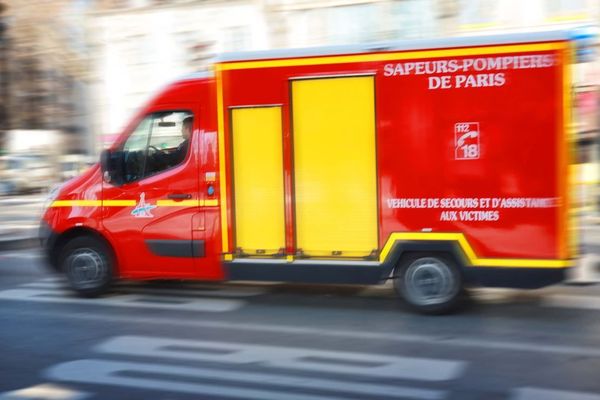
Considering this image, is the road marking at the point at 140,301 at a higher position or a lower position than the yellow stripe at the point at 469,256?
lower

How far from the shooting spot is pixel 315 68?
688 centimetres

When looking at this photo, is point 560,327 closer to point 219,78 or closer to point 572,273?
point 572,273

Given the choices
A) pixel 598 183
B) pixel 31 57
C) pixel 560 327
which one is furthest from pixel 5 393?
pixel 31 57

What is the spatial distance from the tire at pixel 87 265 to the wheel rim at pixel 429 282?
131 inches

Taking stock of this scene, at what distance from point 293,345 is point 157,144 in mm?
2865

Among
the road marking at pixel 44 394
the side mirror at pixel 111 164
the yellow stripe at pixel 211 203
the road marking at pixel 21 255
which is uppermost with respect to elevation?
the side mirror at pixel 111 164

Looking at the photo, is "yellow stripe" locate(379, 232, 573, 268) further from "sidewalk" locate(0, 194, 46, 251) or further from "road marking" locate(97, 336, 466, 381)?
"sidewalk" locate(0, 194, 46, 251)

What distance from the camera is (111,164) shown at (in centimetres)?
771

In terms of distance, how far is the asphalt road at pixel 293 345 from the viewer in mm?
4887

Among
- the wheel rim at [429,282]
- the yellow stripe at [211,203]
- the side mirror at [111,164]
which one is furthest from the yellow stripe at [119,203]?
the wheel rim at [429,282]

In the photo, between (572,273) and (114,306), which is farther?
(114,306)

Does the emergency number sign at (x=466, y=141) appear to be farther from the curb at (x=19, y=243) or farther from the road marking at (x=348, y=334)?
the curb at (x=19, y=243)

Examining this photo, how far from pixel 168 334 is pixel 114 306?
1.46 m

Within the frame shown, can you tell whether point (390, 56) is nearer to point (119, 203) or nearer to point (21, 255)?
point (119, 203)
